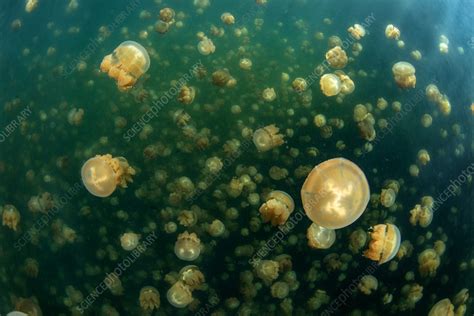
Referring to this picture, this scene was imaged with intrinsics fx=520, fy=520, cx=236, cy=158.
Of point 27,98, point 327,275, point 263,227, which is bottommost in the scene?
point 327,275

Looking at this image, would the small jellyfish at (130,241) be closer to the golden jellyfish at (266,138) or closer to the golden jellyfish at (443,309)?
the golden jellyfish at (266,138)

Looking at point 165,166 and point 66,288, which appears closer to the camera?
point 165,166

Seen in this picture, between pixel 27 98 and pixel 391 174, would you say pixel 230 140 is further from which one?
pixel 27 98

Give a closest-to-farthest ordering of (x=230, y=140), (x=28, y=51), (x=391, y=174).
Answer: (x=230, y=140)
(x=391, y=174)
(x=28, y=51)

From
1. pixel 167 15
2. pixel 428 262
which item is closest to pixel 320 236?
pixel 428 262

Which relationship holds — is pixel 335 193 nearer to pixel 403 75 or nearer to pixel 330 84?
pixel 330 84

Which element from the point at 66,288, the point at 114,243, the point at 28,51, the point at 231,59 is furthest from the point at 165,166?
the point at 28,51
